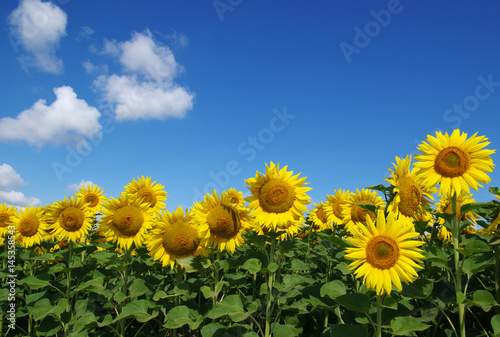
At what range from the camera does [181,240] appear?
484 centimetres

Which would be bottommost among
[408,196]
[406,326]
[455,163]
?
[406,326]

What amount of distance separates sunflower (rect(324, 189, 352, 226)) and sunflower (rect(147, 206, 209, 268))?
12.9 ft

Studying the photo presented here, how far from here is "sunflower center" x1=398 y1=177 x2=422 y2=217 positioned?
4.26m

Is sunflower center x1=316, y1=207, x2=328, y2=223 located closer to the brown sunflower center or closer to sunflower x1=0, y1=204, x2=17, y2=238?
the brown sunflower center

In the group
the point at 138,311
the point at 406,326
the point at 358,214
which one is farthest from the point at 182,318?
the point at 358,214

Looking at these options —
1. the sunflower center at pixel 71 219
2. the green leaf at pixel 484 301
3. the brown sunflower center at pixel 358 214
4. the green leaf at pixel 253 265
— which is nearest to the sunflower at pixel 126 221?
the sunflower center at pixel 71 219

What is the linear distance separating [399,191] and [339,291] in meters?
1.45

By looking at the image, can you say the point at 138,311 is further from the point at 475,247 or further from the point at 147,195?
the point at 475,247

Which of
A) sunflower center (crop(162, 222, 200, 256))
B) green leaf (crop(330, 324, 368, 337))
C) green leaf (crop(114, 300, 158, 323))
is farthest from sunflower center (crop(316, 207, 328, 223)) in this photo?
green leaf (crop(330, 324, 368, 337))

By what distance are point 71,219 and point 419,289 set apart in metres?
5.88

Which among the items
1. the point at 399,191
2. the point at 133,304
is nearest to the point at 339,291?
the point at 399,191

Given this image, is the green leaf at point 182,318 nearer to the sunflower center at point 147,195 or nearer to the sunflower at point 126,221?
the sunflower at point 126,221

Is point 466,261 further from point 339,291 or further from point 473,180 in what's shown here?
point 339,291

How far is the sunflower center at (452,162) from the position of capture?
156 inches
